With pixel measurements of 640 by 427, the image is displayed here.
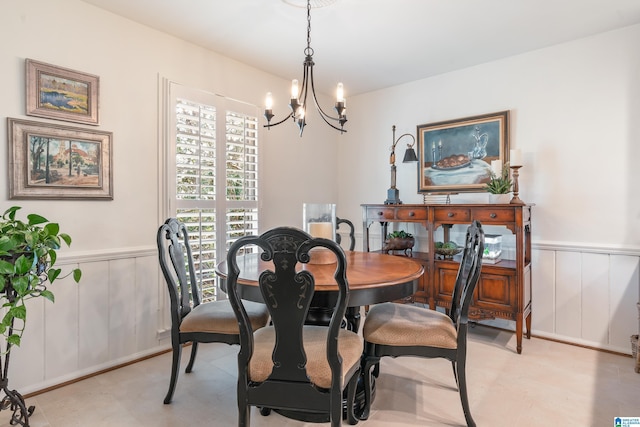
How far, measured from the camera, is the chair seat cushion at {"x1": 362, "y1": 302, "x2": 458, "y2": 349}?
191 centimetres

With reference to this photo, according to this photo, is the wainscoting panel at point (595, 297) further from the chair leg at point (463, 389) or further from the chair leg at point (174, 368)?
the chair leg at point (174, 368)

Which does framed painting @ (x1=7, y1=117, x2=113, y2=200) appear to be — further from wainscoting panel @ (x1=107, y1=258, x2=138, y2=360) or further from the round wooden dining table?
the round wooden dining table

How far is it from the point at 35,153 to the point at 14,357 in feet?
4.19

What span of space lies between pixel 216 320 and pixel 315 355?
0.83 meters

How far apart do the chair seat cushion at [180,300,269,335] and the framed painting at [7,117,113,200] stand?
1.16m

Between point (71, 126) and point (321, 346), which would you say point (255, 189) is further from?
point (321, 346)

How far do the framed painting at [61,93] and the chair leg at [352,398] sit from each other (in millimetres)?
2422

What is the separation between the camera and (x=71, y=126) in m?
2.44

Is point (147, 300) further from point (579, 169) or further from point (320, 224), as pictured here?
point (579, 169)

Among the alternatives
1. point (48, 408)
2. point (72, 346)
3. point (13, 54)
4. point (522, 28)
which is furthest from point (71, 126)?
point (522, 28)

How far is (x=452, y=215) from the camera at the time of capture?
3197 millimetres

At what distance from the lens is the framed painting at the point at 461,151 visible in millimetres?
3465

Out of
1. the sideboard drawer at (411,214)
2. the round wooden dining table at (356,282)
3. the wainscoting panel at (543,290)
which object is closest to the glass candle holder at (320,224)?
the round wooden dining table at (356,282)

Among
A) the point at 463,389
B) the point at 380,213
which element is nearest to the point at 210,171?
the point at 380,213
